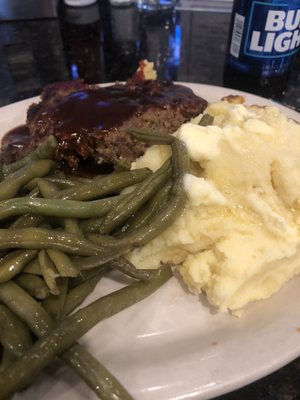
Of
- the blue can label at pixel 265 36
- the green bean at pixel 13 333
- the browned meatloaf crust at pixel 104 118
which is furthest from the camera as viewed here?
the blue can label at pixel 265 36

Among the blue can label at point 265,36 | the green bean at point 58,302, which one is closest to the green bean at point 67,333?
the green bean at point 58,302

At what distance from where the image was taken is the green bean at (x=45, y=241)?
2.03 meters

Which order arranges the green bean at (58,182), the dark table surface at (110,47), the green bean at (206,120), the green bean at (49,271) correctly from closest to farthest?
the green bean at (49,271)
the green bean at (58,182)
the green bean at (206,120)
the dark table surface at (110,47)

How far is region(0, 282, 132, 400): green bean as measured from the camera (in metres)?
1.73

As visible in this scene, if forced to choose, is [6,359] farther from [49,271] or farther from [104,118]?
[104,118]

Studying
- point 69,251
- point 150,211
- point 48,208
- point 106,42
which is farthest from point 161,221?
point 106,42

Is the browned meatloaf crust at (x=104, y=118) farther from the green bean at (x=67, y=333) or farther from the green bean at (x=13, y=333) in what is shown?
the green bean at (x=13, y=333)

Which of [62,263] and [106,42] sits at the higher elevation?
[62,263]

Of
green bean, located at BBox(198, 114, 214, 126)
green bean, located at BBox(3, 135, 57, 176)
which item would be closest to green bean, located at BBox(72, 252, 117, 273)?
green bean, located at BBox(3, 135, 57, 176)

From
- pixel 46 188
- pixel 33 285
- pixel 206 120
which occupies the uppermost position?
pixel 206 120

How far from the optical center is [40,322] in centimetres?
184

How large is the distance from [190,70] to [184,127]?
3.30 meters

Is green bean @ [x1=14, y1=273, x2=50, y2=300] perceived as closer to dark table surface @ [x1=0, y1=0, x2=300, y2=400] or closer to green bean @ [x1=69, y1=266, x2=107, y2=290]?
green bean @ [x1=69, y1=266, x2=107, y2=290]

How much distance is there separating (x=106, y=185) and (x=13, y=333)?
972 millimetres
